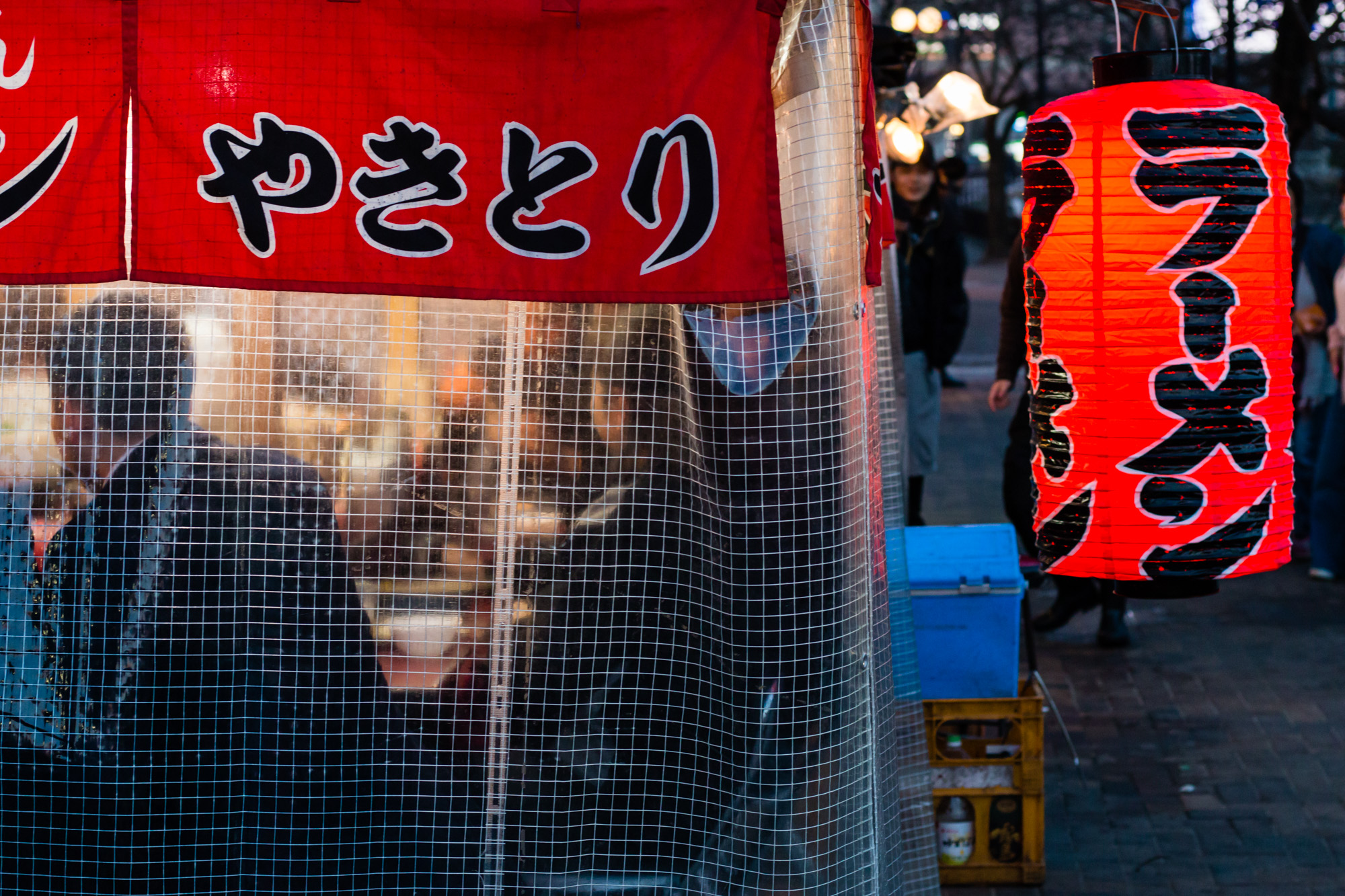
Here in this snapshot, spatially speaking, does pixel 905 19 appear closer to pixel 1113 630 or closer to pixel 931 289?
pixel 931 289

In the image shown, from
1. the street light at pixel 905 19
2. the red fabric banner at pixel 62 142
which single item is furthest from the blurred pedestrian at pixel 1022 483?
the street light at pixel 905 19

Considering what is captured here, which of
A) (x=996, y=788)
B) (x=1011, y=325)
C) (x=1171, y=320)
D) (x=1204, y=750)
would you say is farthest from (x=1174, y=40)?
(x=1204, y=750)

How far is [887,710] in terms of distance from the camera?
3816mm

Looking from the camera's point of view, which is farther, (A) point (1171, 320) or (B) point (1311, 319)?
(B) point (1311, 319)

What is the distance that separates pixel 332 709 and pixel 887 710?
154 centimetres

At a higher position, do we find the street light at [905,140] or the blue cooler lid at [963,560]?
the street light at [905,140]

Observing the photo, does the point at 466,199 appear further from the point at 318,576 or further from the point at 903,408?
the point at 903,408

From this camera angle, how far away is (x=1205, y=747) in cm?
621

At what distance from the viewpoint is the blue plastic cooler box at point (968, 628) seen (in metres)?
4.85

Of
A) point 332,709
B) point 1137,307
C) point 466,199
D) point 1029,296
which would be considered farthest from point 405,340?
point 1137,307

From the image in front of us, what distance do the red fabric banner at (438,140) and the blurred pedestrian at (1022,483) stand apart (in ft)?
11.9

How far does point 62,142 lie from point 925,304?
21.8ft

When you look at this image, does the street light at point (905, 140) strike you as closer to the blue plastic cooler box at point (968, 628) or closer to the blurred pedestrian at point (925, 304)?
the blurred pedestrian at point (925, 304)

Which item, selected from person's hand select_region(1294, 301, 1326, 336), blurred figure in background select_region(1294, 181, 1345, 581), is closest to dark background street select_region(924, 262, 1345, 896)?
blurred figure in background select_region(1294, 181, 1345, 581)
